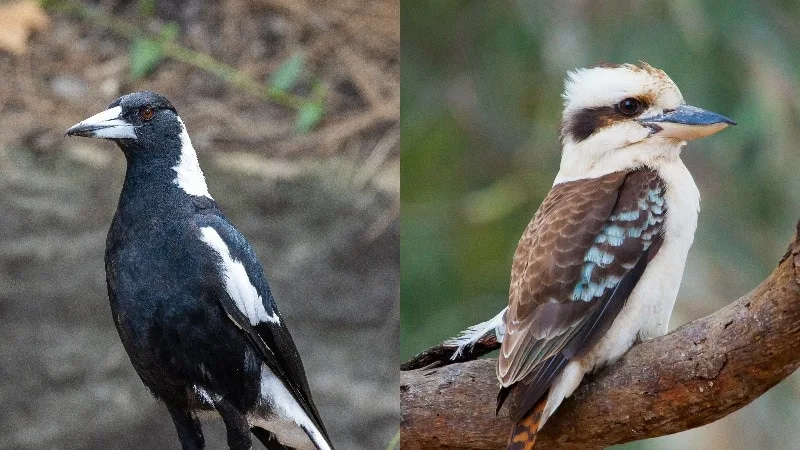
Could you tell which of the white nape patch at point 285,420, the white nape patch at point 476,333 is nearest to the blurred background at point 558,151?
the white nape patch at point 476,333

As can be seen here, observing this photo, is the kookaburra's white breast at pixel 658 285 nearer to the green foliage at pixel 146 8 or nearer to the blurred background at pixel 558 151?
the blurred background at pixel 558 151

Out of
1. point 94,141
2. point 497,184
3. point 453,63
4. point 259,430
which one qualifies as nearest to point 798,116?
point 497,184

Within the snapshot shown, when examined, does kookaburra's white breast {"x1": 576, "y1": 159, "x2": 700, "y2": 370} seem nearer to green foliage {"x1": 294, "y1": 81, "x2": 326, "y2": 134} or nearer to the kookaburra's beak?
the kookaburra's beak

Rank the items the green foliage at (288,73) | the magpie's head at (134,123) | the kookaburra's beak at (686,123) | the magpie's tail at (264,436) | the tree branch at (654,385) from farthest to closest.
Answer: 1. the green foliage at (288,73)
2. the magpie's tail at (264,436)
3. the magpie's head at (134,123)
4. the kookaburra's beak at (686,123)
5. the tree branch at (654,385)

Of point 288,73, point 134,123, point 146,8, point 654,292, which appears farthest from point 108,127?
point 654,292

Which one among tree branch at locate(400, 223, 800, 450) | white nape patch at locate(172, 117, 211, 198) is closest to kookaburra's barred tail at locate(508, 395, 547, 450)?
tree branch at locate(400, 223, 800, 450)

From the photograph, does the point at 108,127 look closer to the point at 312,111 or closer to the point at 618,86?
the point at 312,111
